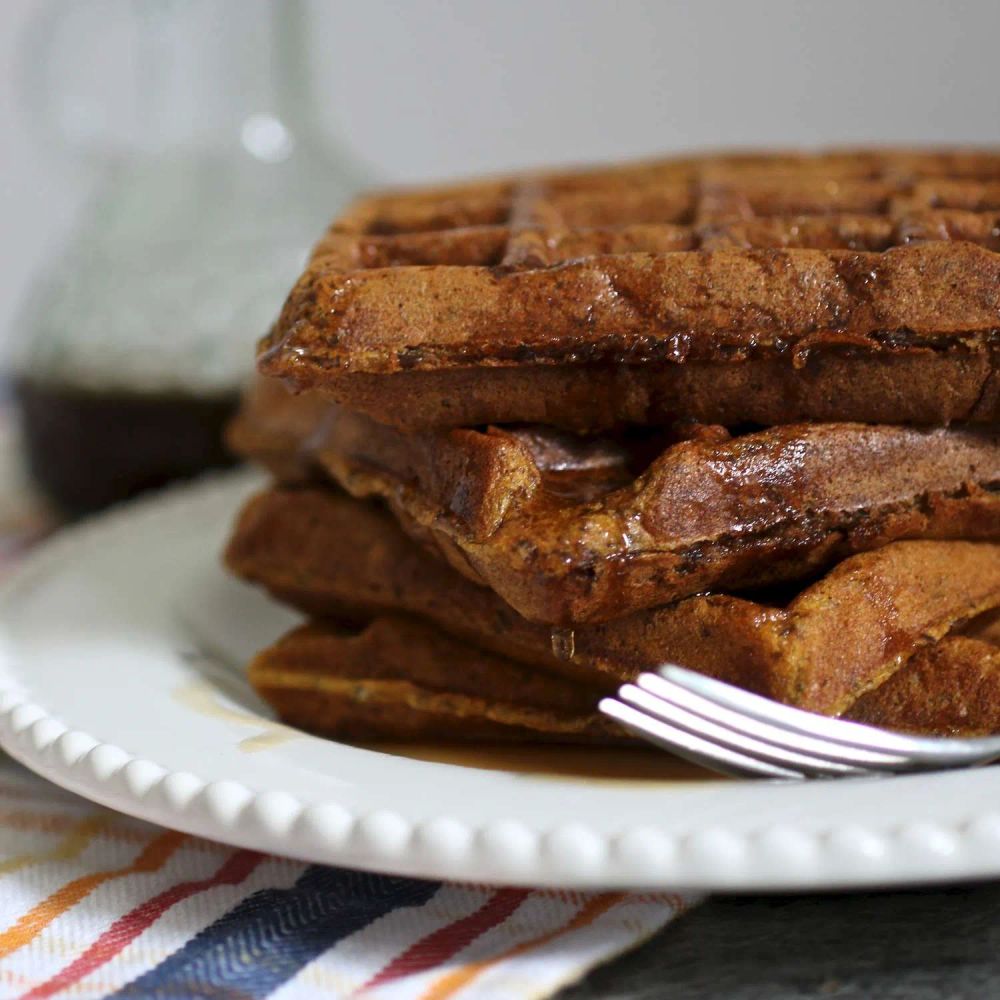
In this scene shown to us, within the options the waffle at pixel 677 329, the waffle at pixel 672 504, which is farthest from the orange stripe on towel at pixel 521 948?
the waffle at pixel 677 329

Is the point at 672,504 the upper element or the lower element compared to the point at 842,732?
upper

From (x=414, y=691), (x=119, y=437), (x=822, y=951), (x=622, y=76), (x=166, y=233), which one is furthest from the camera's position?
(x=622, y=76)

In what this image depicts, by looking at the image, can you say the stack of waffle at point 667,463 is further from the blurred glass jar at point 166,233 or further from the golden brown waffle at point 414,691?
the blurred glass jar at point 166,233

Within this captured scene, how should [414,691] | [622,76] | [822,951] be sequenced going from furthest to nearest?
[622,76] → [414,691] → [822,951]

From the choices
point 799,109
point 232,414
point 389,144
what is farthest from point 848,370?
point 389,144

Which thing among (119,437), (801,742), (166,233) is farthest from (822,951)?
(166,233)

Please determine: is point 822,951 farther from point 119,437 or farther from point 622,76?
point 622,76

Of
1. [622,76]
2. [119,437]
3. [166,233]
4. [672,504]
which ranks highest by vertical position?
[622,76]

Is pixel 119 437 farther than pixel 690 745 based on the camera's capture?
Yes
